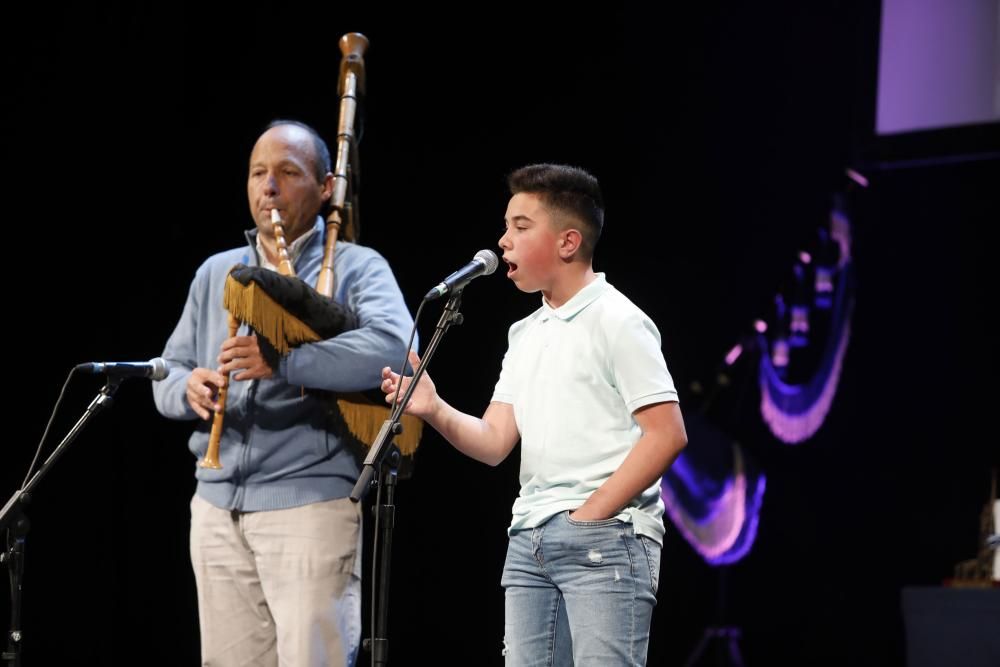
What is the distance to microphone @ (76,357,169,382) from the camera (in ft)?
9.34

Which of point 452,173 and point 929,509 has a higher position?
point 452,173

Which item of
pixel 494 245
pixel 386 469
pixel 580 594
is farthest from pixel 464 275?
pixel 494 245

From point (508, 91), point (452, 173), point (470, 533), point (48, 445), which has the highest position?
point (508, 91)

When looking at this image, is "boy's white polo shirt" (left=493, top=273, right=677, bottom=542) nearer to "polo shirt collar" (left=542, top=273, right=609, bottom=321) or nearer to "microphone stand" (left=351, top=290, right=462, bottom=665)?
"polo shirt collar" (left=542, top=273, right=609, bottom=321)

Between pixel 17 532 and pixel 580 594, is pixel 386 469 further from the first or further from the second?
pixel 17 532

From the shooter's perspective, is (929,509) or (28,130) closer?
(28,130)

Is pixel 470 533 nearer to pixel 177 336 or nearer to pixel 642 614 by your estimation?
pixel 177 336

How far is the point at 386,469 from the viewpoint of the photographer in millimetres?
2416

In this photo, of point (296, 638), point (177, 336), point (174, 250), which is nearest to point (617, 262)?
point (174, 250)

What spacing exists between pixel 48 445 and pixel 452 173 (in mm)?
1990

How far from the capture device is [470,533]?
498 cm

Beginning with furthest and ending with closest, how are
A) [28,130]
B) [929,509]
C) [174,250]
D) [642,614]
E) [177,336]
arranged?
[929,509]
[174,250]
[28,130]
[177,336]
[642,614]

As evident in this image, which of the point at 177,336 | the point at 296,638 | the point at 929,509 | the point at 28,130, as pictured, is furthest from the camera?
the point at 929,509

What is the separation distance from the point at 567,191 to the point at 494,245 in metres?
2.39
